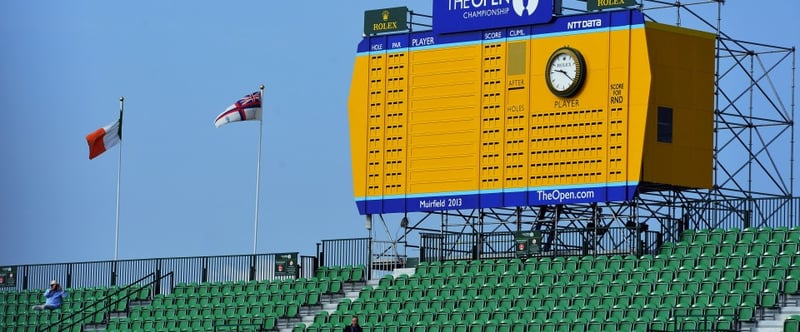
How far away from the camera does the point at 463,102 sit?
4931cm

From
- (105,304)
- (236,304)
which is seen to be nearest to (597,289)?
(236,304)

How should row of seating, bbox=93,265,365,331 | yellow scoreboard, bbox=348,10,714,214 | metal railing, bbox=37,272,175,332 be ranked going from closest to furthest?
1. yellow scoreboard, bbox=348,10,714,214
2. row of seating, bbox=93,265,365,331
3. metal railing, bbox=37,272,175,332

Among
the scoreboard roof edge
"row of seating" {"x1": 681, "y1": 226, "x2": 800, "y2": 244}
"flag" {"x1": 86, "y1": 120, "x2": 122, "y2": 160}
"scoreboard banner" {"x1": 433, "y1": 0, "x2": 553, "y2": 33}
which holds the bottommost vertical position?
"row of seating" {"x1": 681, "y1": 226, "x2": 800, "y2": 244}

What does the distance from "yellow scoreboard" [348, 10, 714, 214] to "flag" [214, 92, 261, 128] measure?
14.3 feet

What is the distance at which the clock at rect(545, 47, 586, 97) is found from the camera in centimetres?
4747

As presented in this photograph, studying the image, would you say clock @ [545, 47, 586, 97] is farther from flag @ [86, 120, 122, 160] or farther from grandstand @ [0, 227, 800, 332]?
flag @ [86, 120, 122, 160]

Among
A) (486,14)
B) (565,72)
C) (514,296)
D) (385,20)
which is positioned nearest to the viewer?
(514,296)

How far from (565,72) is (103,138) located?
14831mm

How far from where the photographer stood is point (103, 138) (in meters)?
58.1

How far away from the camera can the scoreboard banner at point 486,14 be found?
48438 mm

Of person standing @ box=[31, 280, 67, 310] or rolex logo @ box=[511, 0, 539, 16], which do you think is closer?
rolex logo @ box=[511, 0, 539, 16]

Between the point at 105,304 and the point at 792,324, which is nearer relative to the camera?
the point at 792,324

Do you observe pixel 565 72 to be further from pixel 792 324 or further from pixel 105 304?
pixel 105 304

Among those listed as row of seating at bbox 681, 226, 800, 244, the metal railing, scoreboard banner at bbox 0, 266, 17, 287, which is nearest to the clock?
row of seating at bbox 681, 226, 800, 244
